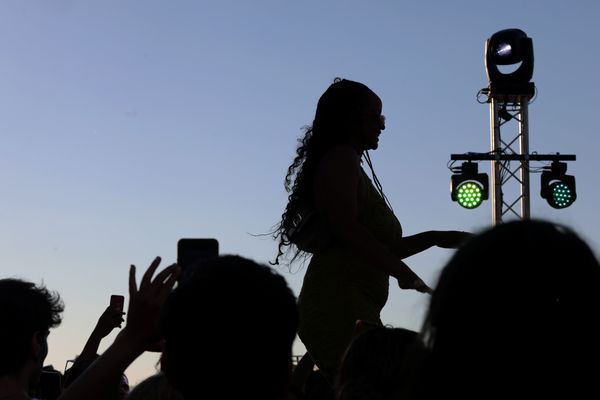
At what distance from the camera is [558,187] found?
38.1 ft

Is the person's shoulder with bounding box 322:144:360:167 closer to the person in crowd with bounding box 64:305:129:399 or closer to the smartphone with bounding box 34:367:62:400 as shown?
the person in crowd with bounding box 64:305:129:399

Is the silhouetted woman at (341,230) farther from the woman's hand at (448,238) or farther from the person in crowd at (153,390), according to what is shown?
the person in crowd at (153,390)

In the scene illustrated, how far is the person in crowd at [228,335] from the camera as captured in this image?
5.73 feet

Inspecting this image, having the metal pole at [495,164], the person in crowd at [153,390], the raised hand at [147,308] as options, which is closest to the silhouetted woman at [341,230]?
the person in crowd at [153,390]

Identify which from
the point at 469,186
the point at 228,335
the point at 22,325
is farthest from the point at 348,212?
the point at 469,186

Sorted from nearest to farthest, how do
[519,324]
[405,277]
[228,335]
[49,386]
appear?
[519,324] < [228,335] < [405,277] < [49,386]

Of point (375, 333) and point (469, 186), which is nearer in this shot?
point (375, 333)

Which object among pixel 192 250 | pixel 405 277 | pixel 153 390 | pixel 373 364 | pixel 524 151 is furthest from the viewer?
pixel 524 151

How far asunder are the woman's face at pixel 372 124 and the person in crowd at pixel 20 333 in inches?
52.6

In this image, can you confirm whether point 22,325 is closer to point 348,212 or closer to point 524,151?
point 348,212

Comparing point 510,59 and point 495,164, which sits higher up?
point 510,59

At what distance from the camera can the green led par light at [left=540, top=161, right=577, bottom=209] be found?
1161cm

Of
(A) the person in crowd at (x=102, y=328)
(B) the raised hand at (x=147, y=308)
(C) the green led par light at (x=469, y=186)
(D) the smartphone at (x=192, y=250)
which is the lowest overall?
(B) the raised hand at (x=147, y=308)

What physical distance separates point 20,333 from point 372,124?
4.97ft
